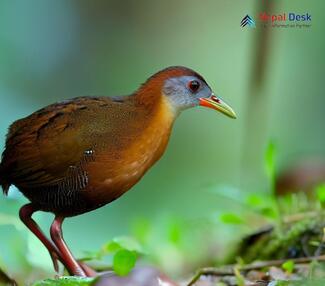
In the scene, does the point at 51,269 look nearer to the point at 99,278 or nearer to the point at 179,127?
the point at 99,278

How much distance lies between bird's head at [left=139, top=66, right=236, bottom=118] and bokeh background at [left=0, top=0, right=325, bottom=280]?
1445mm

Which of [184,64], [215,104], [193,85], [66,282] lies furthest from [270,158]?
[184,64]

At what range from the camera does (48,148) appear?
1.97m

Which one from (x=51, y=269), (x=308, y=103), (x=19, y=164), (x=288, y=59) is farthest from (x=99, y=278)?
(x=308, y=103)

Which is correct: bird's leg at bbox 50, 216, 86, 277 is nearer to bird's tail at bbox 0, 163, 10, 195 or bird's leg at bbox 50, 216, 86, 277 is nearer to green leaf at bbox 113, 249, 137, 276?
bird's tail at bbox 0, 163, 10, 195

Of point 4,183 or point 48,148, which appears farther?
point 4,183

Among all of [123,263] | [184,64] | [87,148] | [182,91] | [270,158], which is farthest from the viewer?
[184,64]

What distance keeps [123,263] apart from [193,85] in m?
0.68

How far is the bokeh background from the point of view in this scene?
3770 mm

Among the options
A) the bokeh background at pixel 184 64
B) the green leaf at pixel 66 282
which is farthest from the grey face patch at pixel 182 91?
the bokeh background at pixel 184 64

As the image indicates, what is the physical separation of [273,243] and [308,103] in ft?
9.57

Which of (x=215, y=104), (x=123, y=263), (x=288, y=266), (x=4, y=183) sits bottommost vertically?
(x=288, y=266)

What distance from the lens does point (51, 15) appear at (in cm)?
486

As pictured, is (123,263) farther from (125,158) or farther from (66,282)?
(125,158)
